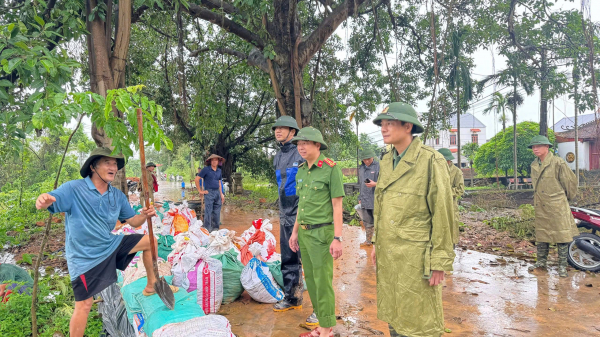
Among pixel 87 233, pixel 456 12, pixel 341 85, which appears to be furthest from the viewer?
pixel 341 85

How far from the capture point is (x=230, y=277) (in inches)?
148

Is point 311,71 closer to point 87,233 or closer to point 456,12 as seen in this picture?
point 456,12

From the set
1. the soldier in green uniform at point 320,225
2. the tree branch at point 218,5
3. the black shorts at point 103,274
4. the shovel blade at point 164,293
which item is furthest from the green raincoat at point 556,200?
the tree branch at point 218,5

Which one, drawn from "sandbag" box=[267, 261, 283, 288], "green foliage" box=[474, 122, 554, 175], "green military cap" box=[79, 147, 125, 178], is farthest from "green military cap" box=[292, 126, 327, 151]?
"green foliage" box=[474, 122, 554, 175]

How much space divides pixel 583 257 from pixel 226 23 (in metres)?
7.17

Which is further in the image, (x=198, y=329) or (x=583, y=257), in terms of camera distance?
(x=583, y=257)

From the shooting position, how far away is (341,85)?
37.7ft

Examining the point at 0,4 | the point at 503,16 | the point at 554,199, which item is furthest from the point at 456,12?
the point at 0,4

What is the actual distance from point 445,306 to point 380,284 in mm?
2061

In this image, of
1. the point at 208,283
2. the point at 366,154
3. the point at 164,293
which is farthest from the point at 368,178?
Answer: the point at 164,293

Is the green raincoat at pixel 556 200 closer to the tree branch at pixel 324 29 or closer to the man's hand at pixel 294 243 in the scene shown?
the man's hand at pixel 294 243

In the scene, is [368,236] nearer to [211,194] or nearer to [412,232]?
[211,194]

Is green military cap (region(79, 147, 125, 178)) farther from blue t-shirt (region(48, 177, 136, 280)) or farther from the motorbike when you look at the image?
the motorbike

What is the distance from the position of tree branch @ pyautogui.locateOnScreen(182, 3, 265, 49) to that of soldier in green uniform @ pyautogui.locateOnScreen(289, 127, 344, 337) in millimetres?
4632
